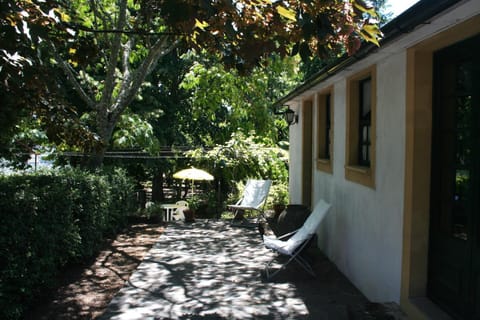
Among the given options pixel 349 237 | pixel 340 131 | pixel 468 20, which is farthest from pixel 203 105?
pixel 468 20

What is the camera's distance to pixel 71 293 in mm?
5602

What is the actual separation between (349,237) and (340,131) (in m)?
1.68

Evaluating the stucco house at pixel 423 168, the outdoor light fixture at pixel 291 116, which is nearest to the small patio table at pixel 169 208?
the outdoor light fixture at pixel 291 116

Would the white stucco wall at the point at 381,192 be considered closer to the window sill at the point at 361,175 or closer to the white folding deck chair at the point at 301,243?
the window sill at the point at 361,175

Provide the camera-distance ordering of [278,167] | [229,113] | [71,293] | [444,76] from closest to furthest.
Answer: [444,76], [71,293], [278,167], [229,113]

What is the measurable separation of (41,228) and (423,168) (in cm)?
434

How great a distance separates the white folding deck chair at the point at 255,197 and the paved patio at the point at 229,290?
8.14 ft

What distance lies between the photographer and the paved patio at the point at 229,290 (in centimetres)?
475

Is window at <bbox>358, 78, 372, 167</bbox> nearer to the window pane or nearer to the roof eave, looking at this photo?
the window pane

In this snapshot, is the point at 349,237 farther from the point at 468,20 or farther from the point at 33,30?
the point at 33,30

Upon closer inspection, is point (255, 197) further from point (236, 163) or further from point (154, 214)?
point (154, 214)

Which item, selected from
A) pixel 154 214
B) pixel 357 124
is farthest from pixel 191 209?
pixel 357 124

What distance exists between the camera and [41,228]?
501 cm

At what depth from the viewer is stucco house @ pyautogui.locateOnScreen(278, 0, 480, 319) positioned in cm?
327
